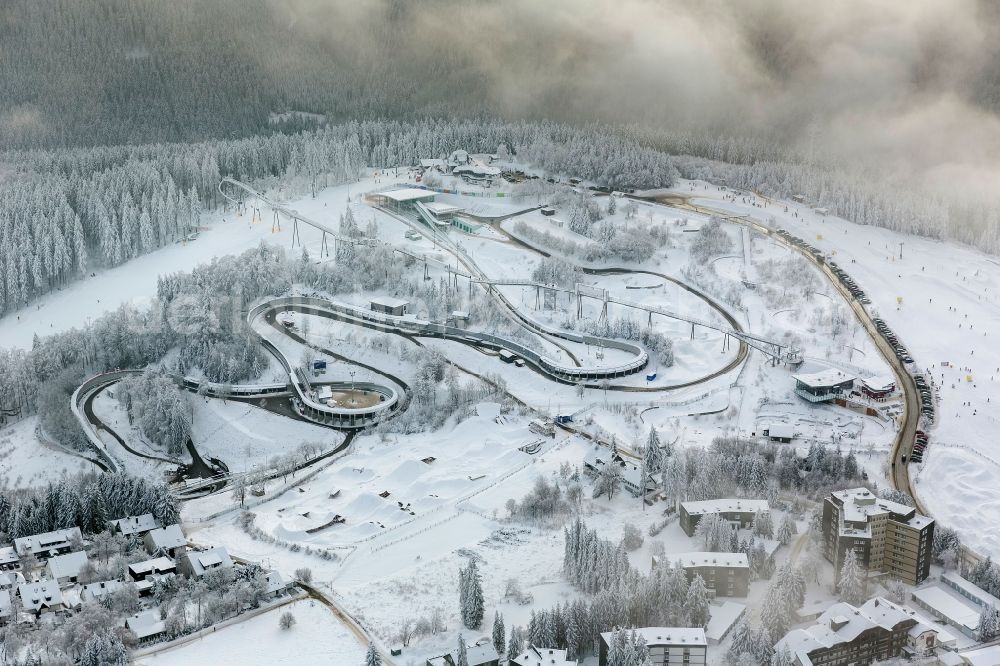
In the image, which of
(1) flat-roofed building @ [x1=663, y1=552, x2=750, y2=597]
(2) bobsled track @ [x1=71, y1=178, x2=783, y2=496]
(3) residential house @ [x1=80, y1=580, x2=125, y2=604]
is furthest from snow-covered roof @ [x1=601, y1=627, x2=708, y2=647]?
(2) bobsled track @ [x1=71, y1=178, x2=783, y2=496]

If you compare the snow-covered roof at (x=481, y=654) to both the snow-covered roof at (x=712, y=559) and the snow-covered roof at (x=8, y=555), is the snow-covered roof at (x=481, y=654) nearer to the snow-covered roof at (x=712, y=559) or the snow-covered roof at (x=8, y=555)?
the snow-covered roof at (x=712, y=559)

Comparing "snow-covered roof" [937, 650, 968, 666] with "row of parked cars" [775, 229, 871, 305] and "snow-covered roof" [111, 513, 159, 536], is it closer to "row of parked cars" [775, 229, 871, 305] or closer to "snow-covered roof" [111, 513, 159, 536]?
"snow-covered roof" [111, 513, 159, 536]

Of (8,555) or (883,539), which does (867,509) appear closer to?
(883,539)

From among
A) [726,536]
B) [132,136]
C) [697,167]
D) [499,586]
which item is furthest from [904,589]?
[132,136]

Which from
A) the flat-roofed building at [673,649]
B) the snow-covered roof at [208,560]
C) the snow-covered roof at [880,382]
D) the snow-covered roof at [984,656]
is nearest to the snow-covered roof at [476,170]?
the snow-covered roof at [880,382]

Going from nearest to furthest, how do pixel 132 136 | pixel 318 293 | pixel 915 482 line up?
pixel 915 482 < pixel 318 293 < pixel 132 136

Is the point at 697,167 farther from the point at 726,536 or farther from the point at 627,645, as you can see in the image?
the point at 627,645

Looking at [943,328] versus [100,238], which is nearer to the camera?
[943,328]
